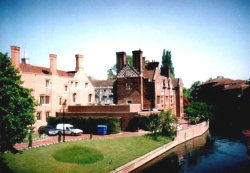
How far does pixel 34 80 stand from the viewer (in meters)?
43.7

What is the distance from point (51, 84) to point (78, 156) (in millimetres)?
23931

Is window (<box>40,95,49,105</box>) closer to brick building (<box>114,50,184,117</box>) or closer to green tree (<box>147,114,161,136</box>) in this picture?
brick building (<box>114,50,184,117</box>)

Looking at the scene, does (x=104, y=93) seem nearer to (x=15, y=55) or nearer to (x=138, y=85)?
(x=138, y=85)

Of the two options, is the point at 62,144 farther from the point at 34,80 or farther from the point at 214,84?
the point at 214,84

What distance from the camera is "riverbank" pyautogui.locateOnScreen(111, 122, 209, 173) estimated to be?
1061 inches

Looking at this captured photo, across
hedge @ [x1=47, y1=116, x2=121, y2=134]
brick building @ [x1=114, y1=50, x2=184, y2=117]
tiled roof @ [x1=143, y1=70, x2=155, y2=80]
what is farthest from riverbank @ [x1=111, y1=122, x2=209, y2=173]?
tiled roof @ [x1=143, y1=70, x2=155, y2=80]

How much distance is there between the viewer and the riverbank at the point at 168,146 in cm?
2694

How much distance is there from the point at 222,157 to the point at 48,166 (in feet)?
72.0

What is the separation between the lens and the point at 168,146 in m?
37.9

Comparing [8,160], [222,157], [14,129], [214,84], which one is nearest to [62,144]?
[8,160]

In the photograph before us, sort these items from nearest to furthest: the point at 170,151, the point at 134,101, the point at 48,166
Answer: the point at 48,166
the point at 170,151
the point at 134,101

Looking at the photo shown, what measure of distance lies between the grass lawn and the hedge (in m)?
6.25

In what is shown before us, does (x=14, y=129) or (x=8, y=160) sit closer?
(x=14, y=129)

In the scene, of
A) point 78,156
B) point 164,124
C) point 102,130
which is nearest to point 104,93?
point 102,130
